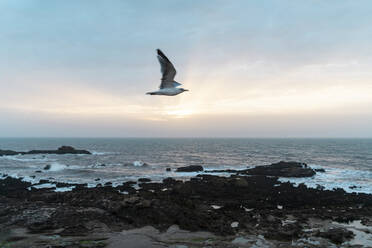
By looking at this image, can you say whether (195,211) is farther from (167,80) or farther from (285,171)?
(285,171)

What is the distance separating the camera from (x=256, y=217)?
1719 centimetres

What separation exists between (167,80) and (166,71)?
0.42 m

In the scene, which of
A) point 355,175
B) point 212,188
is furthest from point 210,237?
point 355,175

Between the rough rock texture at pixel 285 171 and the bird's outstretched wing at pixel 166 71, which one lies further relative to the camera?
the rough rock texture at pixel 285 171

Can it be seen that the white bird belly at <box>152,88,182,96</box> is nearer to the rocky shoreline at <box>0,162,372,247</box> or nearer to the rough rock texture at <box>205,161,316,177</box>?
the rocky shoreline at <box>0,162,372,247</box>

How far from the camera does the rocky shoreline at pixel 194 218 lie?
13016 mm

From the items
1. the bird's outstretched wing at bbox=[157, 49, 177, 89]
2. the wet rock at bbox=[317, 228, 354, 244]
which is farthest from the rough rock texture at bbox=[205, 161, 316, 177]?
the bird's outstretched wing at bbox=[157, 49, 177, 89]

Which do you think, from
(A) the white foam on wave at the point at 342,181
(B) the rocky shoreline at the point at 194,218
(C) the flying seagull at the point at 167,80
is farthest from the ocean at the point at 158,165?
(C) the flying seagull at the point at 167,80

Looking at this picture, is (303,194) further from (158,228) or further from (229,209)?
(158,228)

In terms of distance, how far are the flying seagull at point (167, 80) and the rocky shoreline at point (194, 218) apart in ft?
25.8

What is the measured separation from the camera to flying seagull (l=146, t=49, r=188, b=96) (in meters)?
8.03

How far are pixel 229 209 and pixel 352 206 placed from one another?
10299 mm

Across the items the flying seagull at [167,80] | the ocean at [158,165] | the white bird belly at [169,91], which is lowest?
the ocean at [158,165]

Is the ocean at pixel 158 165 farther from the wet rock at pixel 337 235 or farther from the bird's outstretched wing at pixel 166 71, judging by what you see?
the bird's outstretched wing at pixel 166 71
